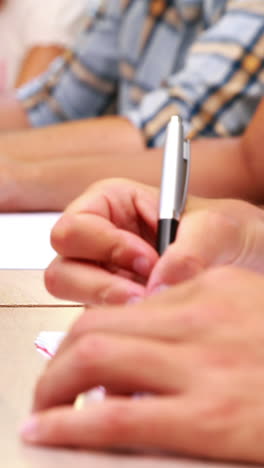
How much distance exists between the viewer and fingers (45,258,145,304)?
385 mm

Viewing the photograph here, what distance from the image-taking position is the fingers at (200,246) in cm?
37

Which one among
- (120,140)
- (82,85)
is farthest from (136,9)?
(120,140)

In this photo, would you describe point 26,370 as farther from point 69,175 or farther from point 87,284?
point 69,175

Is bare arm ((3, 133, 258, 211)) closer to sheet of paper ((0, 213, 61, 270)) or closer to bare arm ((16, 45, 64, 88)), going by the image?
sheet of paper ((0, 213, 61, 270))

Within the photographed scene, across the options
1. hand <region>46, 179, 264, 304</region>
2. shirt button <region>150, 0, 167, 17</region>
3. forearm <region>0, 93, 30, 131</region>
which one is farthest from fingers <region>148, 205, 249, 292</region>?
forearm <region>0, 93, 30, 131</region>

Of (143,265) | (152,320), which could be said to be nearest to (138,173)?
(143,265)

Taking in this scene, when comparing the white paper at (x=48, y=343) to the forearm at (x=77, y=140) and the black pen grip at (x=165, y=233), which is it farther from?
the forearm at (x=77, y=140)

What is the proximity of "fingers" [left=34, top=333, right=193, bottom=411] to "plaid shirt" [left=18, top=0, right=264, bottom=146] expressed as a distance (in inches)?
27.6

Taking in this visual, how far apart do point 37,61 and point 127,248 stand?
4.76 feet

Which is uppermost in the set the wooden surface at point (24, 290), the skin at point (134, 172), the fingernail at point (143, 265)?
the fingernail at point (143, 265)

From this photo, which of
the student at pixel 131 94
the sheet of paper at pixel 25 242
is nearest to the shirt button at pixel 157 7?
the student at pixel 131 94

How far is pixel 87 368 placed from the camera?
29 cm

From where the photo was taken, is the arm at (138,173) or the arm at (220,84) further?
the arm at (220,84)

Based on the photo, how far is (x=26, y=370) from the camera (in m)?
0.39
